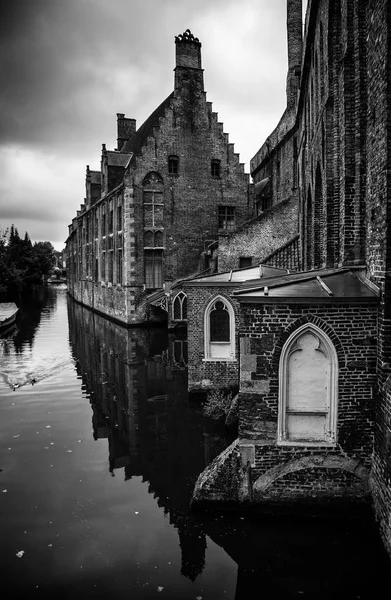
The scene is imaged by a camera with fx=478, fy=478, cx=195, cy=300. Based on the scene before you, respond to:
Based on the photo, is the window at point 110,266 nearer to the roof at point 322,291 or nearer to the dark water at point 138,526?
the dark water at point 138,526

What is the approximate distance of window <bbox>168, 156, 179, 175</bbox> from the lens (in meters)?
30.3

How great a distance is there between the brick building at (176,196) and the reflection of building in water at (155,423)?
751 centimetres

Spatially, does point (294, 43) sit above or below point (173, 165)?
above

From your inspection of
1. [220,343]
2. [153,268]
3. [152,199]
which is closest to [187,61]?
[152,199]

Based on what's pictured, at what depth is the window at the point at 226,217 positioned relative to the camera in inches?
1270

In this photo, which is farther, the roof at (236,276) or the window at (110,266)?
the window at (110,266)

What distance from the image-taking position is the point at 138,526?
297 inches

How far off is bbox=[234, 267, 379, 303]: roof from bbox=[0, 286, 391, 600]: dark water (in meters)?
3.42

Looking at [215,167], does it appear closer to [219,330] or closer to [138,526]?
[219,330]

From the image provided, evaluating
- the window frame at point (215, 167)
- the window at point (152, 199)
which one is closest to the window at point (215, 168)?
the window frame at point (215, 167)

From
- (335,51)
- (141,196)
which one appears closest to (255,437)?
(335,51)

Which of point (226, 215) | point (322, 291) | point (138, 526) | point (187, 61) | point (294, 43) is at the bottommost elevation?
point (138, 526)

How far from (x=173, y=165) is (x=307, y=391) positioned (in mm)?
25298

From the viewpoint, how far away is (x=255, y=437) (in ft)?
24.9
